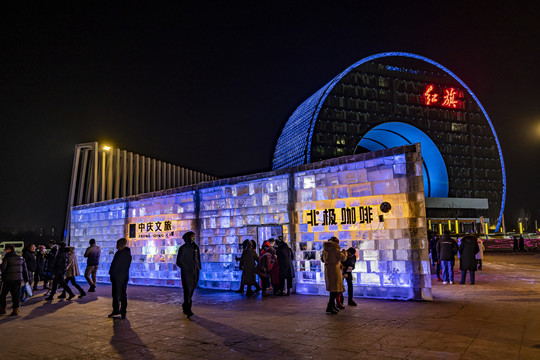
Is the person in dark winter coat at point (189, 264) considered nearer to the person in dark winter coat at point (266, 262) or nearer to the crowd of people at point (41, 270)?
the person in dark winter coat at point (266, 262)

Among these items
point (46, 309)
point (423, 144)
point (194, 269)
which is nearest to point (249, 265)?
point (194, 269)

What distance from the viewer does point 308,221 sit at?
11680 mm

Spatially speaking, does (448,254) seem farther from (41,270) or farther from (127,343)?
(41,270)

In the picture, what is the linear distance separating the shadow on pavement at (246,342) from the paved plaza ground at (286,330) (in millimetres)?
16

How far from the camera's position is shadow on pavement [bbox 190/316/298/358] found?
17.4 ft

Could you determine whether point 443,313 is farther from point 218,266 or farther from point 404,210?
point 218,266

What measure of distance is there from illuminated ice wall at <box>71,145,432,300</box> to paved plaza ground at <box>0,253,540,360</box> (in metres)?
0.99

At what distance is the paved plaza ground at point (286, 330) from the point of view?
17.3 ft

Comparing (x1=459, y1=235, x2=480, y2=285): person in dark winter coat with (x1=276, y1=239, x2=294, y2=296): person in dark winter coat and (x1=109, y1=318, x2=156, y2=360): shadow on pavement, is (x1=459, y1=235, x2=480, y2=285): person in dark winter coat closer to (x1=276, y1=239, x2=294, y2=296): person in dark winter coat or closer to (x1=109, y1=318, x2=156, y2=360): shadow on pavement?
(x1=276, y1=239, x2=294, y2=296): person in dark winter coat

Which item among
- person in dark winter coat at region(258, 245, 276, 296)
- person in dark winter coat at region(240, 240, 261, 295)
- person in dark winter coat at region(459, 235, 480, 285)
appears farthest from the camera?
person in dark winter coat at region(459, 235, 480, 285)

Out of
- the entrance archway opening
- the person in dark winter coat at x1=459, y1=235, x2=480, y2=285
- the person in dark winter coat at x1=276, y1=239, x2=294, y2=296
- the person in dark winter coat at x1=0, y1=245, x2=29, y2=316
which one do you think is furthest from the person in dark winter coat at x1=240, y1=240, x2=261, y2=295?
the entrance archway opening

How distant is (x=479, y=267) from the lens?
17641mm

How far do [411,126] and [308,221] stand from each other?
5413 centimetres

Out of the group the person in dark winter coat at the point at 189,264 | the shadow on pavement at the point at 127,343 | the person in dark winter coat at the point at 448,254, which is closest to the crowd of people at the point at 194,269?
the person in dark winter coat at the point at 189,264
